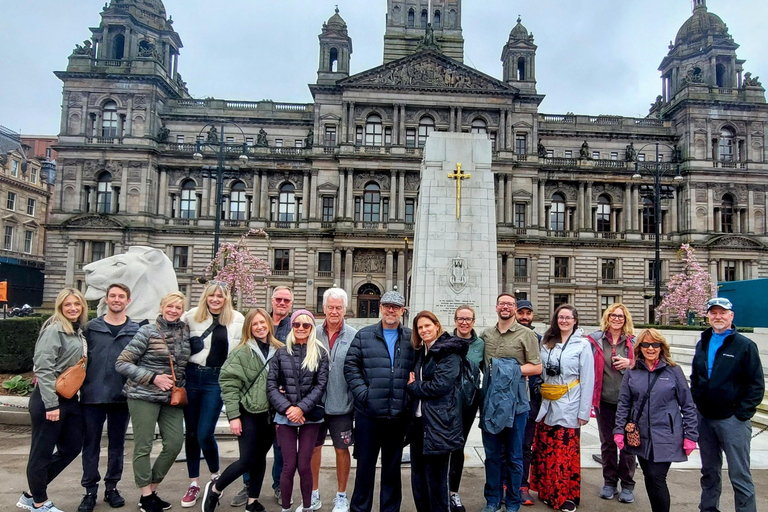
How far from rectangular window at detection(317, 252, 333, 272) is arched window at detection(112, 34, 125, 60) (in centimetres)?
2628

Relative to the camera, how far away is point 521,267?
45.5 metres

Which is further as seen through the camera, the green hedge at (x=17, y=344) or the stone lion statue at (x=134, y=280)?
the green hedge at (x=17, y=344)

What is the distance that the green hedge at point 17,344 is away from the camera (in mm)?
11781

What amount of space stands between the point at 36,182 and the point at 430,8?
157 feet

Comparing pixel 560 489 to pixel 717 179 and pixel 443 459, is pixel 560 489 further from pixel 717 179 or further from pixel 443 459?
pixel 717 179

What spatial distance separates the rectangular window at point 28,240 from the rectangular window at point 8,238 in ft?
6.44

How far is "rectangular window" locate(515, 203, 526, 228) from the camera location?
45.9m

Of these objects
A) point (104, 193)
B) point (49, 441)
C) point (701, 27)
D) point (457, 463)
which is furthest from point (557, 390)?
point (701, 27)

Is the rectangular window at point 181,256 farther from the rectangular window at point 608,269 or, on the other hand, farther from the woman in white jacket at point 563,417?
the woman in white jacket at point 563,417

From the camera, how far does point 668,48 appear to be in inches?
2096

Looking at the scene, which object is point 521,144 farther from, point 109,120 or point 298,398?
point 298,398

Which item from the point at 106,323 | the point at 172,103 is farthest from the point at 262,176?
the point at 106,323

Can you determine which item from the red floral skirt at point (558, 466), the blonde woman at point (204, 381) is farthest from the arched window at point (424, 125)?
the red floral skirt at point (558, 466)

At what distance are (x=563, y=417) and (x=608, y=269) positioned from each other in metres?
44.6
